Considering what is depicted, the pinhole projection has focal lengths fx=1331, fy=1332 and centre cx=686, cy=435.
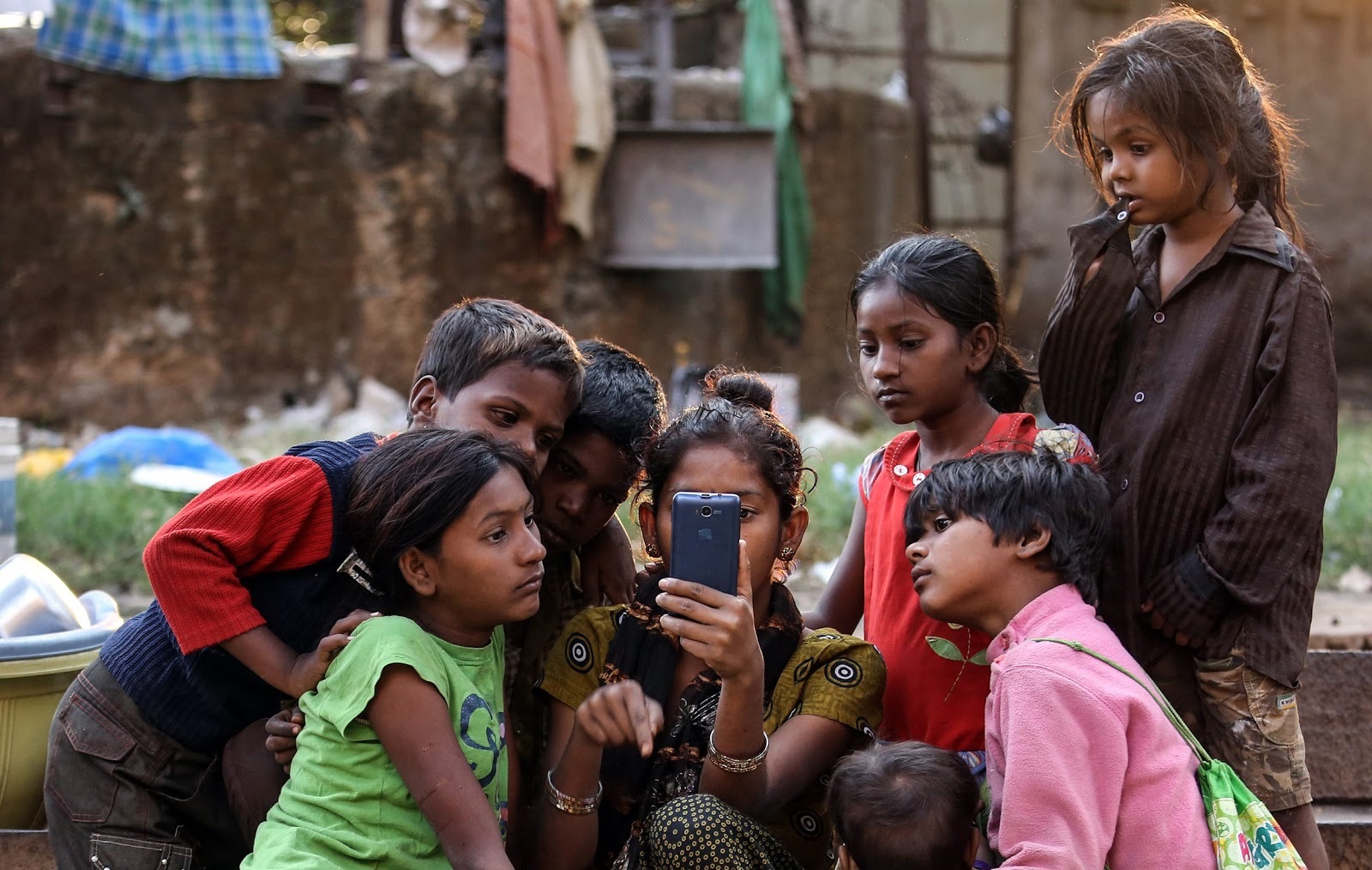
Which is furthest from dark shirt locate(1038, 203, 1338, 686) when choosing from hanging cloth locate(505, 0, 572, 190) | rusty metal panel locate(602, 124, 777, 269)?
rusty metal panel locate(602, 124, 777, 269)

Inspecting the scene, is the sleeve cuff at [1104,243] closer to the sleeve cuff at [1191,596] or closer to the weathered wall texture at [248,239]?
the sleeve cuff at [1191,596]

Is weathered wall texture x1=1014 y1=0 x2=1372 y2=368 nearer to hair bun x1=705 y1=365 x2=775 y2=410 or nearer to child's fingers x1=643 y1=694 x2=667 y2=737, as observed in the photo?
hair bun x1=705 y1=365 x2=775 y2=410

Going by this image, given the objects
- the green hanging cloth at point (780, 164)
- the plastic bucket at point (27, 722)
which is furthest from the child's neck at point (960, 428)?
the green hanging cloth at point (780, 164)

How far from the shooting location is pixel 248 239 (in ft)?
27.5

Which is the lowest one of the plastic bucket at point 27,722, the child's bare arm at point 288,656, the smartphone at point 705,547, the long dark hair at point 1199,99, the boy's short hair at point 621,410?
the plastic bucket at point 27,722

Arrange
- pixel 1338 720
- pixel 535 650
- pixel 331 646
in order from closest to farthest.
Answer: pixel 331 646, pixel 535 650, pixel 1338 720

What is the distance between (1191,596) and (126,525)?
450 cm

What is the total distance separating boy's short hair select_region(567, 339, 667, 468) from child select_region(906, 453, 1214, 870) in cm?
63

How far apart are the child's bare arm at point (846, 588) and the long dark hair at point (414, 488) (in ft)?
3.00

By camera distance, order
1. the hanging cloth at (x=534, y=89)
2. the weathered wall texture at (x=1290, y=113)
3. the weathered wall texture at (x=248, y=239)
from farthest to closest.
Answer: the weathered wall texture at (x=1290, y=113) → the hanging cloth at (x=534, y=89) → the weathered wall texture at (x=248, y=239)

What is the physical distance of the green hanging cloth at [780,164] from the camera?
29.7ft

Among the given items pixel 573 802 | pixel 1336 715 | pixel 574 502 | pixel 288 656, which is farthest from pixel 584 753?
pixel 1336 715

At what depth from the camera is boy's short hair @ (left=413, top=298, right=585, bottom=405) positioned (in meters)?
2.60

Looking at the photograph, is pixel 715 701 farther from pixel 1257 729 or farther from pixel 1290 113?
pixel 1290 113
